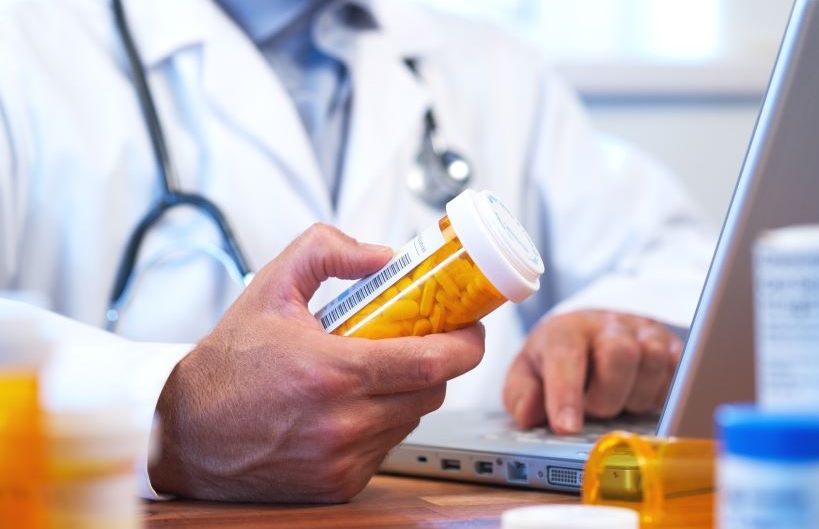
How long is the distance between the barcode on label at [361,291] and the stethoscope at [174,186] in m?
0.43

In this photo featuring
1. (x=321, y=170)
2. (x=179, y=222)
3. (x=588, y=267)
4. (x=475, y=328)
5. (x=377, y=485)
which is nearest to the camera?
(x=475, y=328)

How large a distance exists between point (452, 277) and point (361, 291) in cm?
7

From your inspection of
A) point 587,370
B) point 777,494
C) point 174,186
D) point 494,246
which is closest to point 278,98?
point 174,186

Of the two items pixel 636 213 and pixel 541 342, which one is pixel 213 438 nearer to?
pixel 541 342

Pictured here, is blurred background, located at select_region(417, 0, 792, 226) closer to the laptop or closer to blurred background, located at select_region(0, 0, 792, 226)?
blurred background, located at select_region(0, 0, 792, 226)

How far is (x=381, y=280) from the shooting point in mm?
645

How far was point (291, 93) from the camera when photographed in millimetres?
1398

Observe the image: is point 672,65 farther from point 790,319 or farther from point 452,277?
point 790,319

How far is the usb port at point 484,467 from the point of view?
0.78 metres

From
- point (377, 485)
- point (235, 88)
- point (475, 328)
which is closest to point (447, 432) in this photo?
point (377, 485)

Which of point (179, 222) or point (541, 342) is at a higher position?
point (179, 222)

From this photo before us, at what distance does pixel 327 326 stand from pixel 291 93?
0.76 meters

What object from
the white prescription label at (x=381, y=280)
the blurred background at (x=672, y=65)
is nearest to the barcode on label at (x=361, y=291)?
the white prescription label at (x=381, y=280)

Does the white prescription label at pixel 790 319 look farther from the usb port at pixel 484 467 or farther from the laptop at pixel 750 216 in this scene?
the usb port at pixel 484 467
